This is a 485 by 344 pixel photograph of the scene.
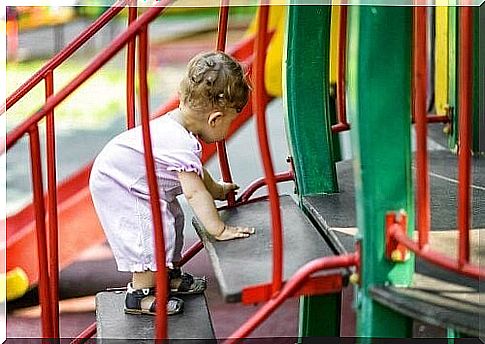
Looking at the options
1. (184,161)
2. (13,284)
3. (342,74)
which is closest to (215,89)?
(184,161)

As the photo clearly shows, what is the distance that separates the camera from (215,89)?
7.55 feet

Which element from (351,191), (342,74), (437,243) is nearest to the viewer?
(437,243)

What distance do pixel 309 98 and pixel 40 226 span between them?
76cm

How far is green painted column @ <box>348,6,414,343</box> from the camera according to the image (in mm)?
1831

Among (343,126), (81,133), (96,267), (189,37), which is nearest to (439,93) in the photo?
(343,126)

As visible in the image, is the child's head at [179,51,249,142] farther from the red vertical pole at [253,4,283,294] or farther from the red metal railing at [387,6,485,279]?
the red metal railing at [387,6,485,279]

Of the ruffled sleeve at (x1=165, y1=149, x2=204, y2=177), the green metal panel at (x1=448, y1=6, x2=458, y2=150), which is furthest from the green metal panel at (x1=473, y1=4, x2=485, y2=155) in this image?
the ruffled sleeve at (x1=165, y1=149, x2=204, y2=177)

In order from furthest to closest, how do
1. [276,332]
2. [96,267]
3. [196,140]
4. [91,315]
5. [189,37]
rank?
1. [189,37]
2. [96,267]
3. [91,315]
4. [276,332]
5. [196,140]

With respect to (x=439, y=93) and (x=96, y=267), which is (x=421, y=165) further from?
(x=96, y=267)

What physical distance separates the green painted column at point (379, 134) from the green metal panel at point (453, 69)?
146 cm

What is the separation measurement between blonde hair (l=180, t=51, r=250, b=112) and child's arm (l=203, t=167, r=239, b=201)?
30 cm

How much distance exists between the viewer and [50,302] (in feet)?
8.30

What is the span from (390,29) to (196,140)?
69 cm

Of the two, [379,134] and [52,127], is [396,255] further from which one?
[52,127]
